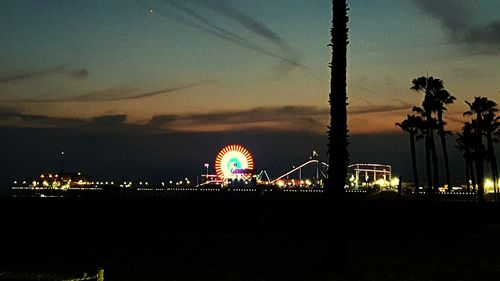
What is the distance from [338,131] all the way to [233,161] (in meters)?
106

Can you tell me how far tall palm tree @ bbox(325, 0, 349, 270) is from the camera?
15.5m

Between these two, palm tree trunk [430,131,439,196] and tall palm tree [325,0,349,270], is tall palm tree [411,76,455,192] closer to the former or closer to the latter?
palm tree trunk [430,131,439,196]

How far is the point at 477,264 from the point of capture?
55.9 ft

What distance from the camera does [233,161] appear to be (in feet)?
397

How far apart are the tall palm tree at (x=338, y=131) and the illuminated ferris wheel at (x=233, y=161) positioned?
104 meters

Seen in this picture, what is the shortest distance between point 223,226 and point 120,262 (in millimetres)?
15039

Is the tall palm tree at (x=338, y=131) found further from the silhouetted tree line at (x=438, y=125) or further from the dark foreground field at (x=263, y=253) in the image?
the silhouetted tree line at (x=438, y=125)

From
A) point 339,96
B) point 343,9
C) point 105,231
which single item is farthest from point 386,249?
point 105,231

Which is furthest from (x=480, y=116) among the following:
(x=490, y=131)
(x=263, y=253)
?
(x=263, y=253)

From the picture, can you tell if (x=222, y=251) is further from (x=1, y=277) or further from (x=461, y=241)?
(x=1, y=277)

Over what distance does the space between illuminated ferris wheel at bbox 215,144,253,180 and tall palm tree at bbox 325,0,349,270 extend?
341ft

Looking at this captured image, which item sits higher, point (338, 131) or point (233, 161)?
point (233, 161)

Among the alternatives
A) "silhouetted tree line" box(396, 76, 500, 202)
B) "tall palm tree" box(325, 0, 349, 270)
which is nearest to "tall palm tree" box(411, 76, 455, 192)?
"silhouetted tree line" box(396, 76, 500, 202)

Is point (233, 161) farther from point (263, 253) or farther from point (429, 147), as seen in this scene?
point (263, 253)
